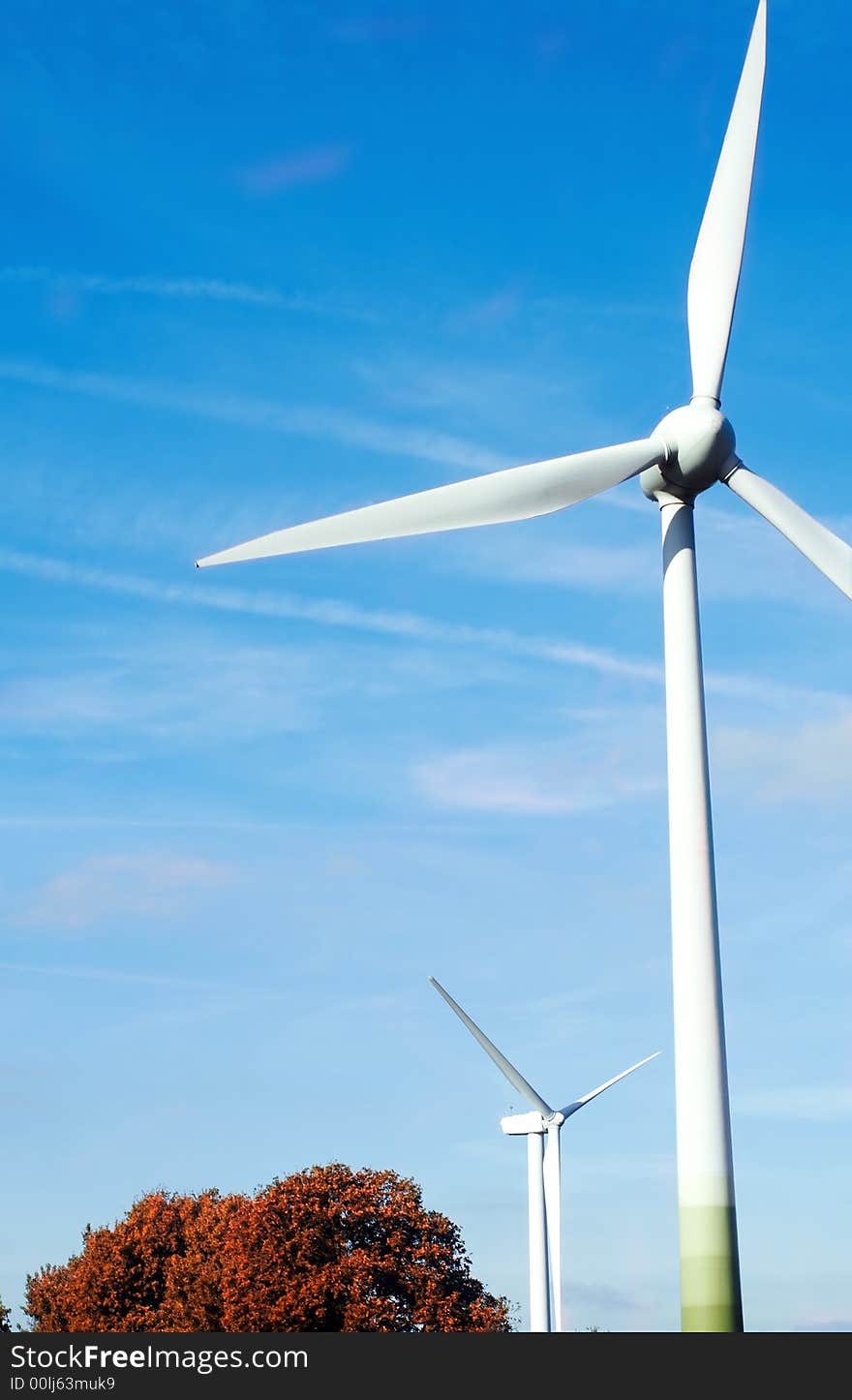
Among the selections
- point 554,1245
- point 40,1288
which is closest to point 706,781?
point 554,1245

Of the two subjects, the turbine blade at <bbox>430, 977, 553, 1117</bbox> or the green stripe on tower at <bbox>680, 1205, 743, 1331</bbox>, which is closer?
A: the green stripe on tower at <bbox>680, 1205, 743, 1331</bbox>

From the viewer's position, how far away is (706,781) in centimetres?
2758

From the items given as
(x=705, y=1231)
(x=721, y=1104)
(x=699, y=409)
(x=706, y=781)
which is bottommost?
(x=705, y=1231)

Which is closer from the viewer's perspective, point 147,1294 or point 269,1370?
point 269,1370

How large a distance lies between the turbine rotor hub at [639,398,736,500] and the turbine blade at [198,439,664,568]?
30 centimetres

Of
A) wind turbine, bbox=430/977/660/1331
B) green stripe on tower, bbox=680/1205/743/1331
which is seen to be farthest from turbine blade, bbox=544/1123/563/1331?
green stripe on tower, bbox=680/1205/743/1331

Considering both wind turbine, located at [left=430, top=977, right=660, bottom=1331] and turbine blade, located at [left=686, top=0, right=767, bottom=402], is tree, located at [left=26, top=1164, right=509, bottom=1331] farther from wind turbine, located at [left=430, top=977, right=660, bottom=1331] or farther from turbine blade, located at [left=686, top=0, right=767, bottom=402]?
turbine blade, located at [left=686, top=0, right=767, bottom=402]

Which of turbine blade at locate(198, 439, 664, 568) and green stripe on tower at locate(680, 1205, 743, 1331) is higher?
turbine blade at locate(198, 439, 664, 568)

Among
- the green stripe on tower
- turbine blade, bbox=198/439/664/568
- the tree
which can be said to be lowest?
the green stripe on tower

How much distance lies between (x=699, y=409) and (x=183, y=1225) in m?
70.4

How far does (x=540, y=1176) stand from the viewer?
58.1m

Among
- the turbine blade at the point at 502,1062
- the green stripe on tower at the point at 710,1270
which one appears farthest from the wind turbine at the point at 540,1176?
the green stripe on tower at the point at 710,1270

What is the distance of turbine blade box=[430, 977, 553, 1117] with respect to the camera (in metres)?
57.8

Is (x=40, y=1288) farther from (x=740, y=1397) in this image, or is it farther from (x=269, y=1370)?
(x=740, y=1397)
